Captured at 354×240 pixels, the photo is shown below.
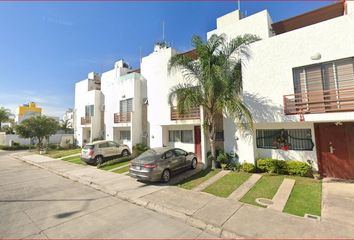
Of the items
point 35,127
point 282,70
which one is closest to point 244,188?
point 282,70

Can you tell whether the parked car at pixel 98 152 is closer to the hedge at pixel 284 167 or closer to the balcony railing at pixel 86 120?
the balcony railing at pixel 86 120

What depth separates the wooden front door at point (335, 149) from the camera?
9469mm

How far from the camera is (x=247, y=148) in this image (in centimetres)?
1155

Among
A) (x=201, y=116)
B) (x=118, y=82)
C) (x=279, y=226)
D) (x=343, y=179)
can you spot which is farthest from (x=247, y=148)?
(x=118, y=82)

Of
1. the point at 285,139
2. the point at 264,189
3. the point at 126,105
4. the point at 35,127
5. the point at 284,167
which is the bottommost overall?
the point at 264,189

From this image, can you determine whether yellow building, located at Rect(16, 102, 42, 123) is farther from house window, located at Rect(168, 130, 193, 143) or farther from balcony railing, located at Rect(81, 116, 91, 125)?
house window, located at Rect(168, 130, 193, 143)

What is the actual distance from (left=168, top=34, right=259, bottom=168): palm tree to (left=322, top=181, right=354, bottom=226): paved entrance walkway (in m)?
4.49

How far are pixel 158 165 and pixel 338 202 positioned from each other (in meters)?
7.27

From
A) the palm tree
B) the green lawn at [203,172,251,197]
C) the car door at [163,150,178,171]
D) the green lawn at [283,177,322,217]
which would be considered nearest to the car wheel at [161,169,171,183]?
the car door at [163,150,178,171]

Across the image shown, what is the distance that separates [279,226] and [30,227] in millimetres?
7114

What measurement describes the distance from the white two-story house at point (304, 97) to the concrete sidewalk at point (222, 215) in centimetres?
493

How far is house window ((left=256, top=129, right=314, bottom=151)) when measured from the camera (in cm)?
1066

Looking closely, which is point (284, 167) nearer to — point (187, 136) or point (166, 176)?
point (166, 176)

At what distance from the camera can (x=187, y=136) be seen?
16078 mm
